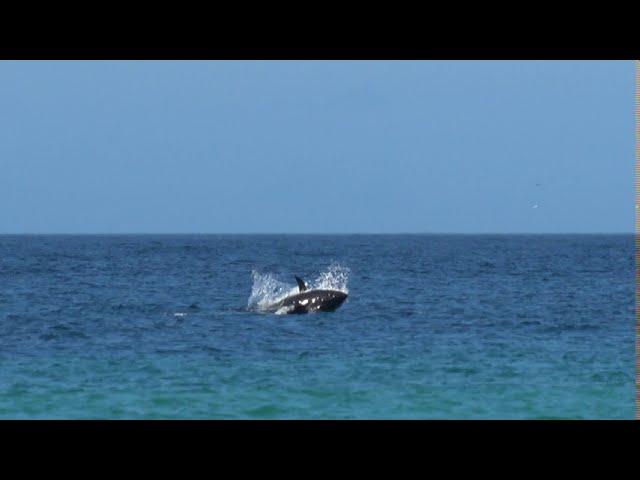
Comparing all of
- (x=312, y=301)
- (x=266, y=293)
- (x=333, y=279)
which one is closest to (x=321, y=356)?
(x=312, y=301)

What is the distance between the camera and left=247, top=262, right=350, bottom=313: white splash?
1464 inches

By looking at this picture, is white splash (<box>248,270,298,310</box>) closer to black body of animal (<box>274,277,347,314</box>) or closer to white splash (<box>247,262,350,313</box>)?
white splash (<box>247,262,350,313</box>)

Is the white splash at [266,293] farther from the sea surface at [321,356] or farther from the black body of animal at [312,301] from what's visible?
the black body of animal at [312,301]

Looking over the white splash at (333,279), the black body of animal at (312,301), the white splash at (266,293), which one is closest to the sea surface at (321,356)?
the white splash at (266,293)

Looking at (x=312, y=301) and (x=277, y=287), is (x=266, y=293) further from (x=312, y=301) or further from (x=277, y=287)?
(x=312, y=301)

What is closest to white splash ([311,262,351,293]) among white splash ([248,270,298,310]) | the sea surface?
white splash ([248,270,298,310])
